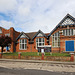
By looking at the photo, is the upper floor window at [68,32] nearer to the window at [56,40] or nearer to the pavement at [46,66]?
the window at [56,40]

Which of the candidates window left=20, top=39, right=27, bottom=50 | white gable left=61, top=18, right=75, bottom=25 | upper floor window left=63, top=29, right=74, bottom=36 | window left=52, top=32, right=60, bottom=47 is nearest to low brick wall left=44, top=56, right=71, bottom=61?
window left=52, top=32, right=60, bottom=47

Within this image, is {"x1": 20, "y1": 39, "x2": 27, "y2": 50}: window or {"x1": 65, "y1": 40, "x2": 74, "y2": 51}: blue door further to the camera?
{"x1": 20, "y1": 39, "x2": 27, "y2": 50}: window

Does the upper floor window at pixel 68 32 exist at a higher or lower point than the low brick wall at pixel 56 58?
higher

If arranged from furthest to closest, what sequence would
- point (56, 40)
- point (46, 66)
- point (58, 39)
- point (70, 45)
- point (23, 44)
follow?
1. point (23, 44)
2. point (56, 40)
3. point (58, 39)
4. point (70, 45)
5. point (46, 66)

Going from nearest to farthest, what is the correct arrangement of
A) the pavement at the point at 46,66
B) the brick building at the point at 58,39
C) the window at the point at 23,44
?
the pavement at the point at 46,66, the brick building at the point at 58,39, the window at the point at 23,44

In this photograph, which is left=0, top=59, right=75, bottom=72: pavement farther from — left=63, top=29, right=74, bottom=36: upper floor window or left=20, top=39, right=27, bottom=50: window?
left=20, top=39, right=27, bottom=50: window

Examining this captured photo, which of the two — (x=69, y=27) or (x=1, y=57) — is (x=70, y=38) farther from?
(x=1, y=57)

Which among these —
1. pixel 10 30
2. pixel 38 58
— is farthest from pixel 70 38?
pixel 10 30

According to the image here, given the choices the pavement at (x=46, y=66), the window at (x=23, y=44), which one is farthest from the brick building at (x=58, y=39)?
the pavement at (x=46, y=66)

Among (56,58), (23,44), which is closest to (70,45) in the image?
(56,58)

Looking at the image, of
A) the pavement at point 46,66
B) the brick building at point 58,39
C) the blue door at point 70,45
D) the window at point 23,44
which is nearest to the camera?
the pavement at point 46,66

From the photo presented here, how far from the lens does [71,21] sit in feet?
73.5

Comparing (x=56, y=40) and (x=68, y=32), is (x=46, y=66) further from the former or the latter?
(x=68, y=32)

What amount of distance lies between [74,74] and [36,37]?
68.7ft
